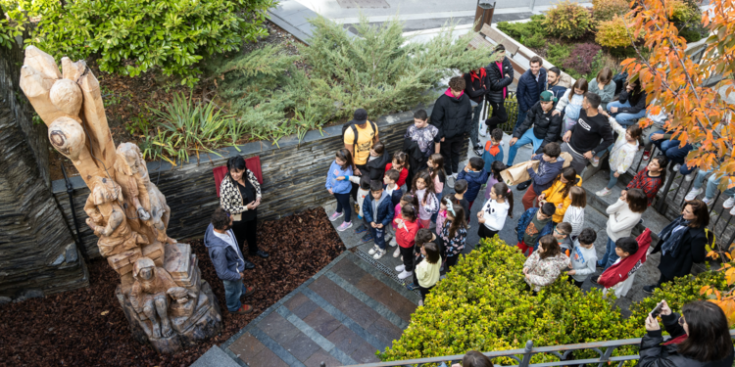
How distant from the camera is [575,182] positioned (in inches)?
246

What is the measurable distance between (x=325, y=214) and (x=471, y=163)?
8.12 ft

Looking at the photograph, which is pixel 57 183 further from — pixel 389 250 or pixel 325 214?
pixel 389 250

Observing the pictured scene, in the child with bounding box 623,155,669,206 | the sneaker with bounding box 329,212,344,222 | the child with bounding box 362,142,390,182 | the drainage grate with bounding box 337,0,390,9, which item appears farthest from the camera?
the drainage grate with bounding box 337,0,390,9

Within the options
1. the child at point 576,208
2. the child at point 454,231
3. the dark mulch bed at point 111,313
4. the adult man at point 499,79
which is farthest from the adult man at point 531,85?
the dark mulch bed at point 111,313

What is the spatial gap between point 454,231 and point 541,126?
101 inches

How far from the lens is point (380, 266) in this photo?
22.5ft

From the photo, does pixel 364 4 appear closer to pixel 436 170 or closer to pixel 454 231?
pixel 436 170

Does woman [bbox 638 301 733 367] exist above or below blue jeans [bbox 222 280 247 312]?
above

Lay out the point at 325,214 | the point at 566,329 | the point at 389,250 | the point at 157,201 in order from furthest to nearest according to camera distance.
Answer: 1. the point at 325,214
2. the point at 389,250
3. the point at 157,201
4. the point at 566,329

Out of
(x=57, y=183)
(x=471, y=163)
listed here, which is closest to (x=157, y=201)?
(x=57, y=183)

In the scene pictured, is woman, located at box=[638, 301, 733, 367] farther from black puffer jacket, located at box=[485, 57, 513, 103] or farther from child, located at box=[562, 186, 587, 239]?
black puffer jacket, located at box=[485, 57, 513, 103]

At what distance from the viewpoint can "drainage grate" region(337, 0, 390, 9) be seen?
14.7m

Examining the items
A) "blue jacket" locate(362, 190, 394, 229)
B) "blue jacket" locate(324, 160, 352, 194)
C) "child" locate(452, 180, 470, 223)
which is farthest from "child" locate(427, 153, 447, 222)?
"blue jacket" locate(324, 160, 352, 194)

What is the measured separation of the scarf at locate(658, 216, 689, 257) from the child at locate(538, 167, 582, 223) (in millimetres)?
1101
